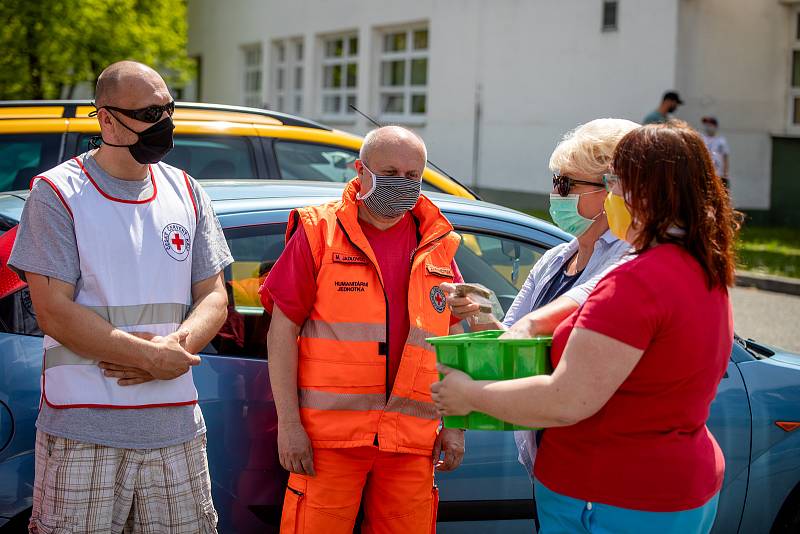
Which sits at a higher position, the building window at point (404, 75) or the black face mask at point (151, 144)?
the building window at point (404, 75)

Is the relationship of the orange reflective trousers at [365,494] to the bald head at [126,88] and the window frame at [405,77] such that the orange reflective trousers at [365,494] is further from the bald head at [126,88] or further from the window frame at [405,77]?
the window frame at [405,77]


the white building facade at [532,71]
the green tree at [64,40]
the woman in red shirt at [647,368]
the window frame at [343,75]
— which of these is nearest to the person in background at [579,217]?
the woman in red shirt at [647,368]

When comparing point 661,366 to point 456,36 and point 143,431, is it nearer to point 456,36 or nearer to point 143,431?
point 143,431

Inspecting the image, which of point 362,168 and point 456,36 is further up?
point 456,36

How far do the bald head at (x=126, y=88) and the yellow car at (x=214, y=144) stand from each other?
2.77 m

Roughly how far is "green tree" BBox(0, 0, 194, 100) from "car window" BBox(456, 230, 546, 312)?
1337cm

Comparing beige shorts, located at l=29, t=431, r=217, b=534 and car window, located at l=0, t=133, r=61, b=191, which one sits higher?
car window, located at l=0, t=133, r=61, b=191

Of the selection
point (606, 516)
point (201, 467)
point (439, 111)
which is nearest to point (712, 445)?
point (606, 516)

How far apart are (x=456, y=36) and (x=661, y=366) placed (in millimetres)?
20175

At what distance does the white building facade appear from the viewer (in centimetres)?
1744

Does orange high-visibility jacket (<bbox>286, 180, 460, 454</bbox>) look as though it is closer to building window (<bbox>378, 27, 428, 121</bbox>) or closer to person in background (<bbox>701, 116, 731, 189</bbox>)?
person in background (<bbox>701, 116, 731, 189</bbox>)

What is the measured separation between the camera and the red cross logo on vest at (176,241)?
2898mm

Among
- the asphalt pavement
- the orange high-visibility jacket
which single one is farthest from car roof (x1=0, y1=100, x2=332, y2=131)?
the asphalt pavement

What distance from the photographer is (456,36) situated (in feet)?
71.4
